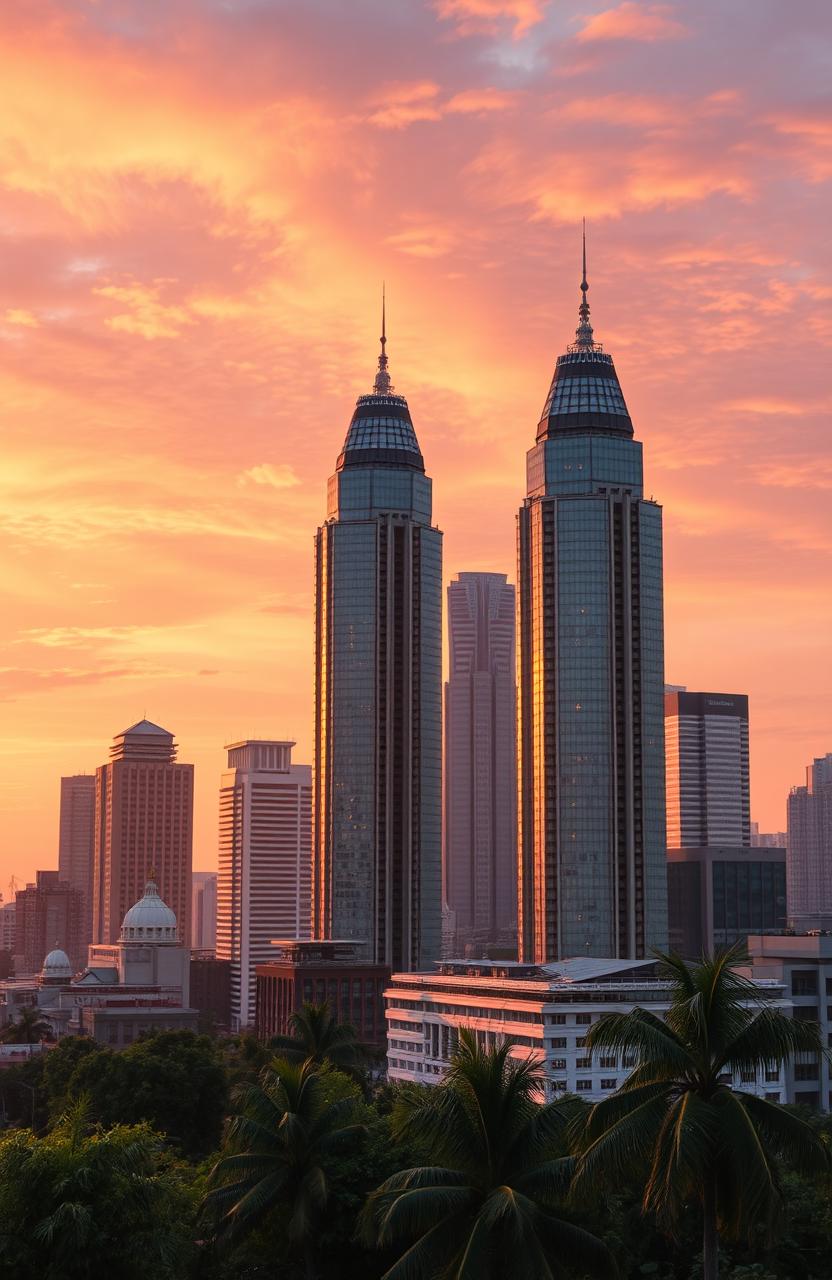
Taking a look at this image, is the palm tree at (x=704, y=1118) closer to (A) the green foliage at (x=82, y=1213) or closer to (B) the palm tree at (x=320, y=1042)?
(A) the green foliage at (x=82, y=1213)

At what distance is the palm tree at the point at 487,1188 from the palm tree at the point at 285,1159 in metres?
9.91

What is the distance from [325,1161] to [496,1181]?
46.8ft

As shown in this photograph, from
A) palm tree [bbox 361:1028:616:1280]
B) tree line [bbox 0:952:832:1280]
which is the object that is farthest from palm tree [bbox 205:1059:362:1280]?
palm tree [bbox 361:1028:616:1280]

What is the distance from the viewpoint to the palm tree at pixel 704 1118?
3697cm

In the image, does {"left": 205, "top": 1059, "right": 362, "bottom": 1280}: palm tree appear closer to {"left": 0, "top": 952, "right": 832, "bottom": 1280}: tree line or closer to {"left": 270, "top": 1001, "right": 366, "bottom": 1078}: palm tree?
{"left": 0, "top": 952, "right": 832, "bottom": 1280}: tree line

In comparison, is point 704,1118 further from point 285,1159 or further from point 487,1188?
point 285,1159

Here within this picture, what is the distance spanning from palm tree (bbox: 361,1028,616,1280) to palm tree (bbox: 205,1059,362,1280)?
32.5 feet

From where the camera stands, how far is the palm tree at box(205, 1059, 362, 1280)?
52500mm

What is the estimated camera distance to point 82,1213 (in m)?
47.2

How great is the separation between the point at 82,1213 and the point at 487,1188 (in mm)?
12696

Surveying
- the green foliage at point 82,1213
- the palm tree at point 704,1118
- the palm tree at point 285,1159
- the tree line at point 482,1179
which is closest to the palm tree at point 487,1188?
the tree line at point 482,1179

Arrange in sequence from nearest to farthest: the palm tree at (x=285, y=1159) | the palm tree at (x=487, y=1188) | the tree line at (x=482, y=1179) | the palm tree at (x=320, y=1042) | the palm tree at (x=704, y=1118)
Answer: the palm tree at (x=704, y=1118) < the tree line at (x=482, y=1179) < the palm tree at (x=487, y=1188) < the palm tree at (x=285, y=1159) < the palm tree at (x=320, y=1042)

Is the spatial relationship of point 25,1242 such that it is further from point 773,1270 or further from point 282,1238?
point 773,1270

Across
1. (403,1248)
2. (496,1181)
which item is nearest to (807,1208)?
(403,1248)
